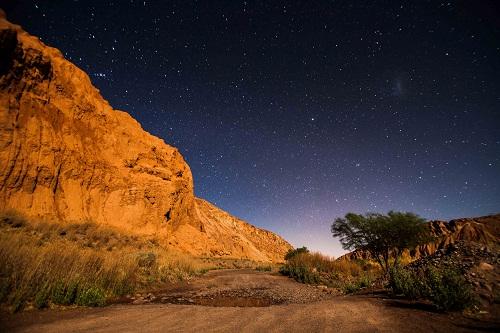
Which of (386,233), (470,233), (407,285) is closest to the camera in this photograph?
(407,285)

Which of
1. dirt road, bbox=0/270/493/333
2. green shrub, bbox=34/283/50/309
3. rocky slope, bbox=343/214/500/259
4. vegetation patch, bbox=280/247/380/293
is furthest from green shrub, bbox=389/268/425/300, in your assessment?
rocky slope, bbox=343/214/500/259

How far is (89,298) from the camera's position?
586cm

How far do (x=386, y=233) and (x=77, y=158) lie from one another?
99.0 ft

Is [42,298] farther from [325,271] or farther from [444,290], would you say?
[325,271]

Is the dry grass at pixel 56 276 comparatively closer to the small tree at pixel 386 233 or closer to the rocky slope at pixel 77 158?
the small tree at pixel 386 233

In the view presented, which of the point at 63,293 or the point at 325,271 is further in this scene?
the point at 325,271

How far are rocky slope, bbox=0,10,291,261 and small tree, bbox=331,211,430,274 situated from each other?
82.3 feet

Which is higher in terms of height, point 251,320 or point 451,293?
point 451,293

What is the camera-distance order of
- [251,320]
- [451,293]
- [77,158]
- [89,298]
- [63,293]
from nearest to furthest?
[251,320], [451,293], [63,293], [89,298], [77,158]

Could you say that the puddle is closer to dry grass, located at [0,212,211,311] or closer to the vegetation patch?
dry grass, located at [0,212,211,311]

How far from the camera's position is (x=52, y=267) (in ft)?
A: 20.4

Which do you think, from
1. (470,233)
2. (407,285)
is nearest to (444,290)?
(407,285)

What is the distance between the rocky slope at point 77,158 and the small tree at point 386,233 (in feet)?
82.3

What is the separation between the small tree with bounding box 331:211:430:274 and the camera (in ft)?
47.1
